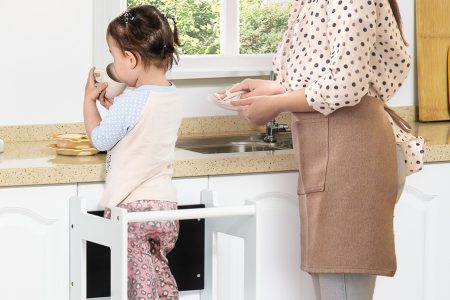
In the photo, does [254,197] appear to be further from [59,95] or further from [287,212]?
[59,95]

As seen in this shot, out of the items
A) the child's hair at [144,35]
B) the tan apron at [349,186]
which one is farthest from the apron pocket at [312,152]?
the child's hair at [144,35]

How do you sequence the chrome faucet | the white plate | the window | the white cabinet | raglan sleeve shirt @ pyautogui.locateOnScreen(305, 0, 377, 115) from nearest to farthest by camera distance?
raglan sleeve shirt @ pyautogui.locateOnScreen(305, 0, 377, 115), the white plate, the white cabinet, the chrome faucet, the window

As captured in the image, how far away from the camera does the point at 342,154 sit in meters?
2.48

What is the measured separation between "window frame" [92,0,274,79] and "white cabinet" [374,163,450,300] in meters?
0.70

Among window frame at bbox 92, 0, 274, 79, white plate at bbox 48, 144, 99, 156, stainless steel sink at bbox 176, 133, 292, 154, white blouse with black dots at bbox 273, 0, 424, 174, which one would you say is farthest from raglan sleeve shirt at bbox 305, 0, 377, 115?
window frame at bbox 92, 0, 274, 79

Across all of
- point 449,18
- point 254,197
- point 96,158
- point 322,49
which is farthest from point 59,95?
point 449,18

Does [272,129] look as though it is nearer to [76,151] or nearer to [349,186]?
[76,151]

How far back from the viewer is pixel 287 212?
2896 mm

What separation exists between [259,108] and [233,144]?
791 millimetres

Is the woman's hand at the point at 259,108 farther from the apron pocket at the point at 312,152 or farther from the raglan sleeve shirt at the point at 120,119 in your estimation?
the raglan sleeve shirt at the point at 120,119

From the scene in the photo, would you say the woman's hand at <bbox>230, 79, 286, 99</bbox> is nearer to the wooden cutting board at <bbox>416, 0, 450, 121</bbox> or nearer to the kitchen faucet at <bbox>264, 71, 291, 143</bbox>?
the kitchen faucet at <bbox>264, 71, 291, 143</bbox>

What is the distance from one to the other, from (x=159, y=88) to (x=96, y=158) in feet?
1.06

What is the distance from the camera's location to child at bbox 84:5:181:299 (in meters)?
2.51

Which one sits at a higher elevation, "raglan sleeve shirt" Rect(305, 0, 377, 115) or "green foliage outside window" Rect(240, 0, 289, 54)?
"green foliage outside window" Rect(240, 0, 289, 54)
